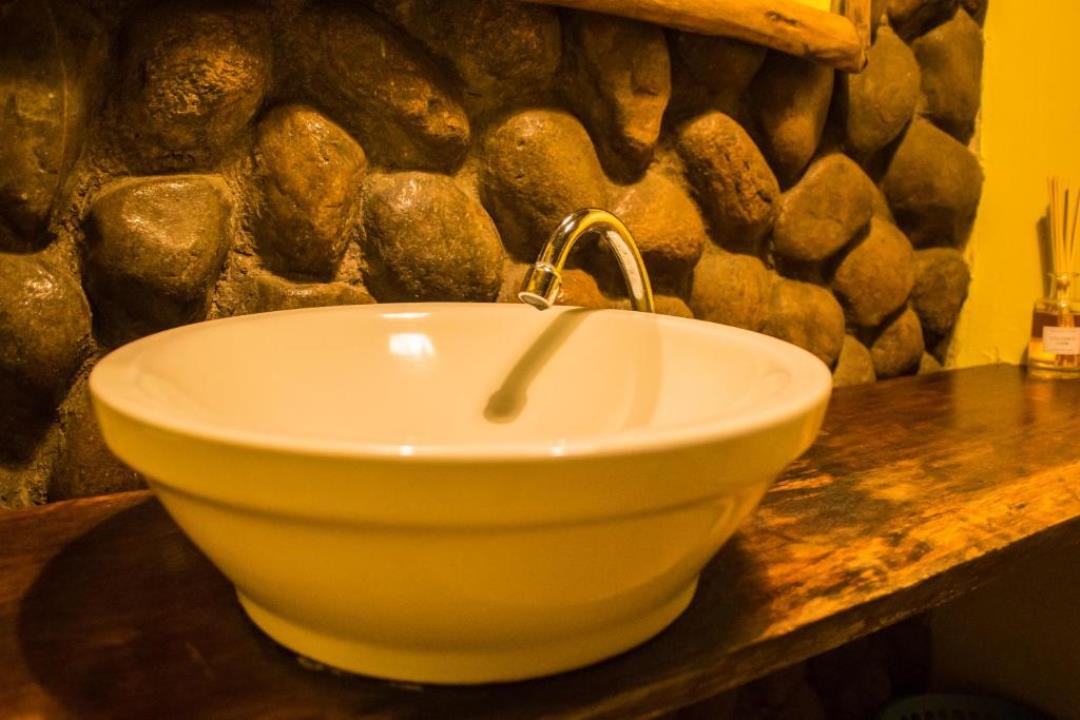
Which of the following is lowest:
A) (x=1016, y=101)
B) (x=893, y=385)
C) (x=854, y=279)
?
(x=893, y=385)

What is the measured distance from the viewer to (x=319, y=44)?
2.47ft

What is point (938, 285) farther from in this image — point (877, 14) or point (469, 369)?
point (469, 369)

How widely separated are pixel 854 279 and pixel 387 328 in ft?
2.53

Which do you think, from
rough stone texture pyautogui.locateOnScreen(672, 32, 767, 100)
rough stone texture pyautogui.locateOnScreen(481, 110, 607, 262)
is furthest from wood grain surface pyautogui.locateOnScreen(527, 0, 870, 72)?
rough stone texture pyautogui.locateOnScreen(481, 110, 607, 262)

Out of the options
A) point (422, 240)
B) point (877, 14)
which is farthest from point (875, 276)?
point (422, 240)

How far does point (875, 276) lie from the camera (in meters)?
1.19

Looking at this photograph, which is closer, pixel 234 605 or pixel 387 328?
pixel 234 605

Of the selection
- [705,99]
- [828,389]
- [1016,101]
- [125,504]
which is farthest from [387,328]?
[1016,101]

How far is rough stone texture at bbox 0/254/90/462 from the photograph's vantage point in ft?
2.10

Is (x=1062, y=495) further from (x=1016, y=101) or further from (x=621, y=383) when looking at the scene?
(x=1016, y=101)

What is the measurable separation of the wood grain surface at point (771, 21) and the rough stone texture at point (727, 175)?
0.11 meters

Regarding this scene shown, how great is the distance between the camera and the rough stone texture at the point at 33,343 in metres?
0.64

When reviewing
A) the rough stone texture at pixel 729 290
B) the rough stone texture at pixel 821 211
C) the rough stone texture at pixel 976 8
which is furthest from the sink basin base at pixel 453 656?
the rough stone texture at pixel 976 8

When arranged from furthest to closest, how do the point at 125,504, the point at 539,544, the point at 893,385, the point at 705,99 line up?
1. the point at 893,385
2. the point at 705,99
3. the point at 125,504
4. the point at 539,544
